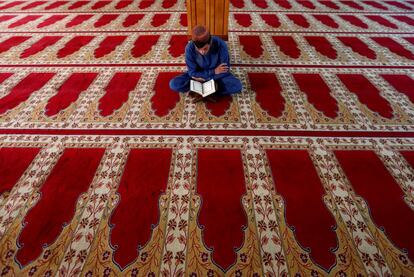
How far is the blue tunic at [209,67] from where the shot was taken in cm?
198

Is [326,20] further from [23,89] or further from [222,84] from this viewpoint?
[23,89]

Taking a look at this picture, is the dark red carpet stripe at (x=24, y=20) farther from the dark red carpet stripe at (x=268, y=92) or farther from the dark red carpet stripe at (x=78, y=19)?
the dark red carpet stripe at (x=268, y=92)

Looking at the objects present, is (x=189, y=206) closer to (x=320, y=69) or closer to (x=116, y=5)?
(x=320, y=69)

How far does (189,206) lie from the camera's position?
1401 mm

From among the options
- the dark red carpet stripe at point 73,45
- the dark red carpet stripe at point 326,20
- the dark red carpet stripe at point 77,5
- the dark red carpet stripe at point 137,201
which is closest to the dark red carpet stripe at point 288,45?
the dark red carpet stripe at point 326,20

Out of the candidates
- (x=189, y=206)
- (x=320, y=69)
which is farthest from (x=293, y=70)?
(x=189, y=206)

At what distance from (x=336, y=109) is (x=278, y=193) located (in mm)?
1075

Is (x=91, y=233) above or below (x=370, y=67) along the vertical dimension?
below

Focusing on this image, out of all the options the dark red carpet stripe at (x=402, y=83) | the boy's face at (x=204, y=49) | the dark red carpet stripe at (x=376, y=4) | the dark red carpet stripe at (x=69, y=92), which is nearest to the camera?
the boy's face at (x=204, y=49)

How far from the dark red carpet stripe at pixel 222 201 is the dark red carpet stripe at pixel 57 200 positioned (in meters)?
0.74

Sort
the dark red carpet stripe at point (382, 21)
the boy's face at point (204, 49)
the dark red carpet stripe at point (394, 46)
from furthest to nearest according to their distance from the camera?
the dark red carpet stripe at point (382, 21)
the dark red carpet stripe at point (394, 46)
the boy's face at point (204, 49)

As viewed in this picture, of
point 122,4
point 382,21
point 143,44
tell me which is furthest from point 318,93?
point 122,4

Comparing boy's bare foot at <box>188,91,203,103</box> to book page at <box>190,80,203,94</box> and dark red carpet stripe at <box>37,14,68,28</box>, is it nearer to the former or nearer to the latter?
book page at <box>190,80,203,94</box>

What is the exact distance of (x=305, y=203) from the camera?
1.41 meters
